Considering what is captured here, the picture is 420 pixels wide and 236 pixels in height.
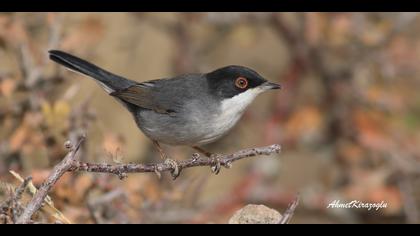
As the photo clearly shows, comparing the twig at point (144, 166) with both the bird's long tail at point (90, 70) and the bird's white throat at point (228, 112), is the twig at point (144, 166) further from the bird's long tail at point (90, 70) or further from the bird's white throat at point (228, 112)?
the bird's long tail at point (90, 70)

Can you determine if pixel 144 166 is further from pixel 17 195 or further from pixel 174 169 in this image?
pixel 174 169

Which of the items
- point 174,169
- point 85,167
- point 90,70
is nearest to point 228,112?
point 174,169

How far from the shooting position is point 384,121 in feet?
18.9

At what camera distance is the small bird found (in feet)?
11.6

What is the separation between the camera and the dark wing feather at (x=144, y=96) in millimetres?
3749

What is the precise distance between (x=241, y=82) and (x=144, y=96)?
2.04 ft

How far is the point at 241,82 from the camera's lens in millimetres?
3564

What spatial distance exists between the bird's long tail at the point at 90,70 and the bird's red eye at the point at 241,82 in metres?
0.81

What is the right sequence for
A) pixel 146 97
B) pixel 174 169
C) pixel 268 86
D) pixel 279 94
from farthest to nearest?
pixel 279 94
pixel 146 97
pixel 268 86
pixel 174 169

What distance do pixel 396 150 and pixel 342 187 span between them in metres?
0.54

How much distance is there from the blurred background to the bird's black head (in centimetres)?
84

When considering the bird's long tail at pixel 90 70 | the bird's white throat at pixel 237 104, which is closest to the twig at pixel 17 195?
the bird's white throat at pixel 237 104
